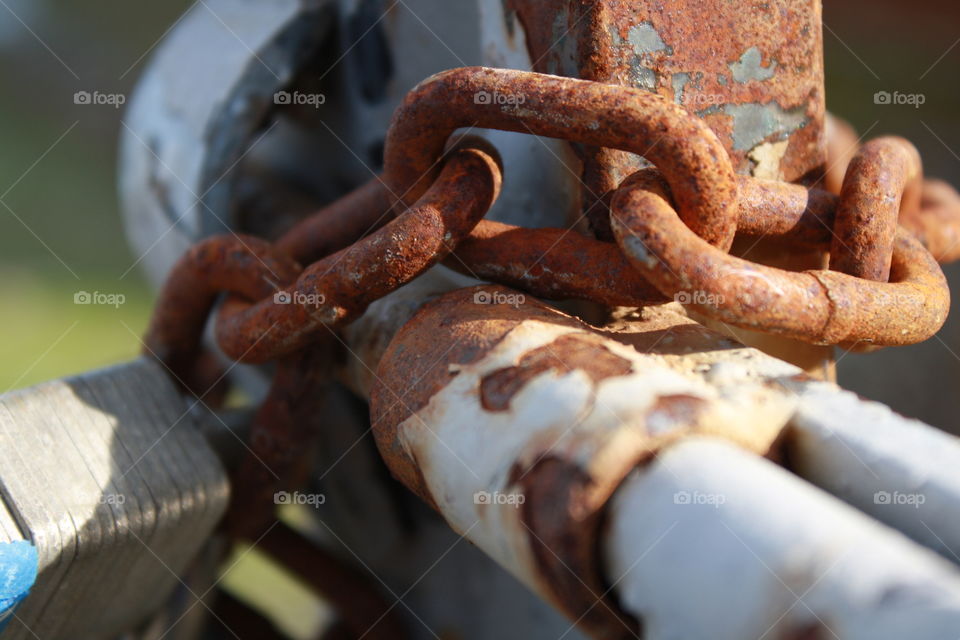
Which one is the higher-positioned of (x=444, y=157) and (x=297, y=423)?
(x=444, y=157)

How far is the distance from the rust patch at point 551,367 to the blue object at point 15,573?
1.22 feet

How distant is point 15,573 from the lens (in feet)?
2.11

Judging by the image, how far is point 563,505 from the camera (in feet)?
1.68

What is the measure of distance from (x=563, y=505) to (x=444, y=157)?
0.33 metres

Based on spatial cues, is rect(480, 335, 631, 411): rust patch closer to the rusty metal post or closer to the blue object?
the rusty metal post

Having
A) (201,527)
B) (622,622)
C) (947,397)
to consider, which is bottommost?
(947,397)

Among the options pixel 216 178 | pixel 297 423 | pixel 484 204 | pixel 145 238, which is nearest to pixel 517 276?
pixel 484 204

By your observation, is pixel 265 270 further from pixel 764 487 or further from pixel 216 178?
pixel 764 487

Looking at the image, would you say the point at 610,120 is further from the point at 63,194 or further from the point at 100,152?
the point at 100,152

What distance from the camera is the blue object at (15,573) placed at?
64cm

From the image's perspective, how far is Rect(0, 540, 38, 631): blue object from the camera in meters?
0.64

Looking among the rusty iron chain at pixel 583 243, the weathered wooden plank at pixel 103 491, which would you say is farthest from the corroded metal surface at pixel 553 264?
the weathered wooden plank at pixel 103 491

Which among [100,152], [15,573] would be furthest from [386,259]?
[100,152]

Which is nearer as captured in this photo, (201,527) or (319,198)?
(201,527)
